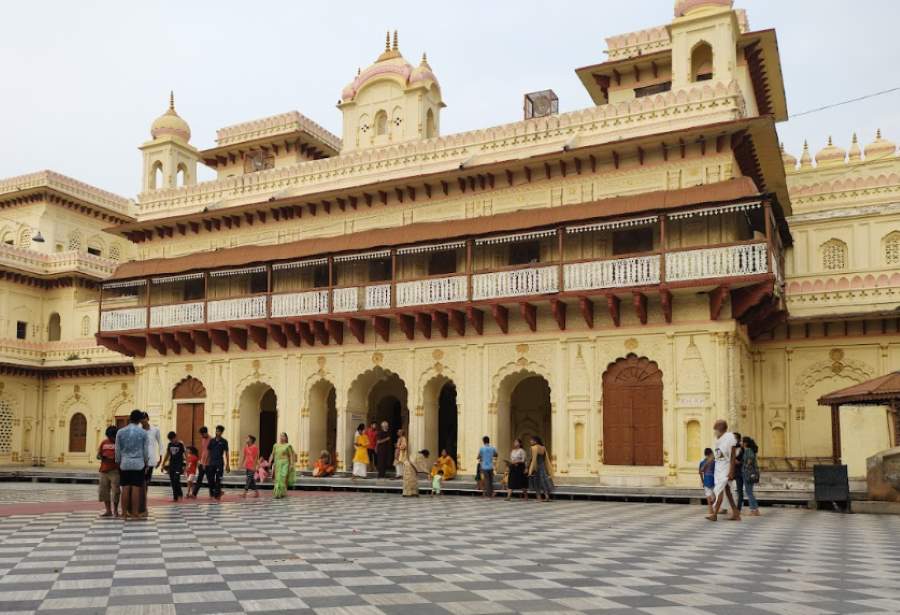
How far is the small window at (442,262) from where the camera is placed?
25109mm

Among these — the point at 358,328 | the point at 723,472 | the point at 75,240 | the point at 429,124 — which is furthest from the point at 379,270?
the point at 75,240

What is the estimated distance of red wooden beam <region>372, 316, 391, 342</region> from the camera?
81.5 feet

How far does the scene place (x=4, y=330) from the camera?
3459 cm

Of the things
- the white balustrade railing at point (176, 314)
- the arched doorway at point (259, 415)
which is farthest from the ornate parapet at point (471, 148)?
the arched doorway at point (259, 415)

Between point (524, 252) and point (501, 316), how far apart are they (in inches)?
81.2

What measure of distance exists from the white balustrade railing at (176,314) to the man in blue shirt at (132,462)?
15146 millimetres

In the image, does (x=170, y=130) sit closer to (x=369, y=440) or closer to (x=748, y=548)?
(x=369, y=440)

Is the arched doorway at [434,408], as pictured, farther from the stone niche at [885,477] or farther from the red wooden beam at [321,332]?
the stone niche at [885,477]

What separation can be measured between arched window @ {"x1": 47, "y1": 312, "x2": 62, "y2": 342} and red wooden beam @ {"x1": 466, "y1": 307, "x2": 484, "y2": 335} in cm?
2091

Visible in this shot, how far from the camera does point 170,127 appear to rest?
33.9 meters

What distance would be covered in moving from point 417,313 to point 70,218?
75.3ft

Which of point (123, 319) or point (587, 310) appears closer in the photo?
point (587, 310)

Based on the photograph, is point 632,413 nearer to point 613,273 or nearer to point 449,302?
point 613,273

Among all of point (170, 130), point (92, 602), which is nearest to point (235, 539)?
point (92, 602)
